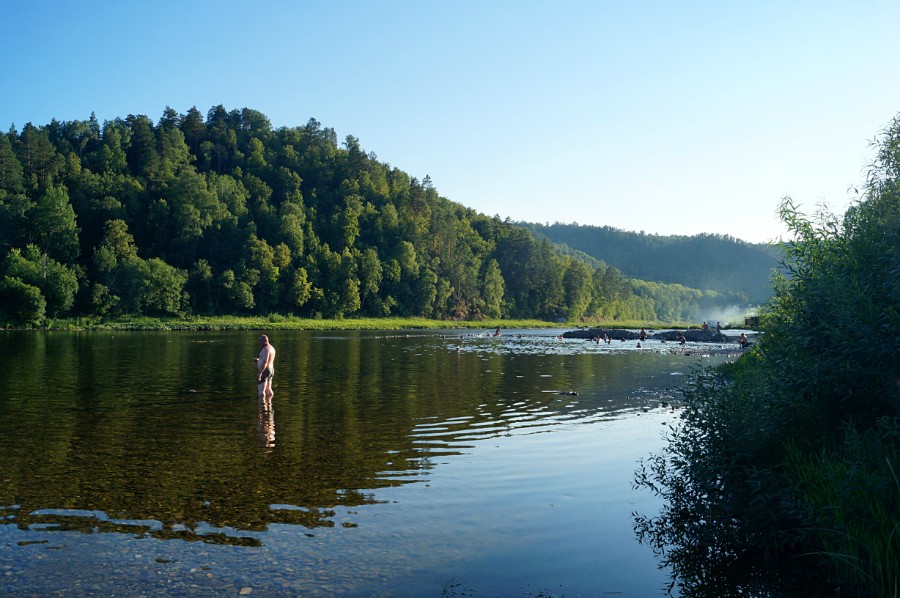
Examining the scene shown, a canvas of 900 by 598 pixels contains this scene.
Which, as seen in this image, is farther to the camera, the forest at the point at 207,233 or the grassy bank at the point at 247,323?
the forest at the point at 207,233

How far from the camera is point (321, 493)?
13.2m

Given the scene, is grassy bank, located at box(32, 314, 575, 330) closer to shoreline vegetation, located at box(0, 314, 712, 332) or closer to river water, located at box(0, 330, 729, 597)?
shoreline vegetation, located at box(0, 314, 712, 332)

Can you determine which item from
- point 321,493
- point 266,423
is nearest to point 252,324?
point 266,423

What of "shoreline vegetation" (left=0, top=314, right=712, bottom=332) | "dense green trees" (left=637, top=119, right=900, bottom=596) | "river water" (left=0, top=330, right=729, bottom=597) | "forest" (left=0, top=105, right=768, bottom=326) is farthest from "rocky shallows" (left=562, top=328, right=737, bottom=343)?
"dense green trees" (left=637, top=119, right=900, bottom=596)

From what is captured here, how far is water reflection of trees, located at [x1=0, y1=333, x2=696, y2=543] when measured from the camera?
1200 cm

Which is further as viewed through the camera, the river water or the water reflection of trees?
the water reflection of trees

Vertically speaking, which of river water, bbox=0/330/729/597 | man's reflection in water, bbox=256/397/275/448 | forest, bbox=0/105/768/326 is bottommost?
river water, bbox=0/330/729/597

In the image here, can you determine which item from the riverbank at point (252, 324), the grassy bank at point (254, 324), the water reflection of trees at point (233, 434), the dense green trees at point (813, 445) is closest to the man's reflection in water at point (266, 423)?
the water reflection of trees at point (233, 434)

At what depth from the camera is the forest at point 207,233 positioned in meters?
120

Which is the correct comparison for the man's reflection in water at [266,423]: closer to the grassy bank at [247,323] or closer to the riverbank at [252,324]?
the riverbank at [252,324]

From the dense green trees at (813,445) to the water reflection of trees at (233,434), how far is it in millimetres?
6074

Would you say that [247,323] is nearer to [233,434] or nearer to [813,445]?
[233,434]

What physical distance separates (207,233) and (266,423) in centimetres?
13970

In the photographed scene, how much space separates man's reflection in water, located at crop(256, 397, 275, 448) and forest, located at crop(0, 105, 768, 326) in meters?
87.3
